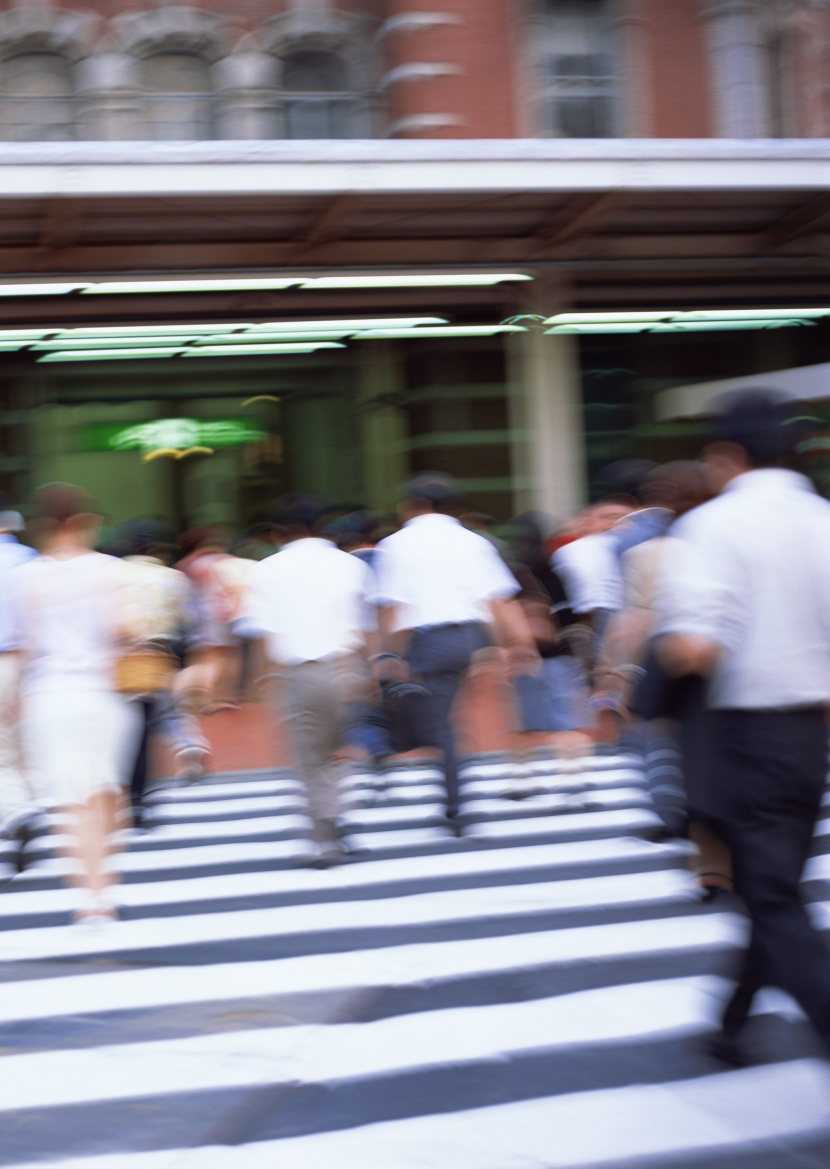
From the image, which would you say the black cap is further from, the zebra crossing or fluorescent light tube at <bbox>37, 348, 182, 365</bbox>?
fluorescent light tube at <bbox>37, 348, 182, 365</bbox>

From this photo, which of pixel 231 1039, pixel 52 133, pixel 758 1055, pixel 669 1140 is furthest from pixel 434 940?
pixel 52 133

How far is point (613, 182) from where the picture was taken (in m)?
14.5

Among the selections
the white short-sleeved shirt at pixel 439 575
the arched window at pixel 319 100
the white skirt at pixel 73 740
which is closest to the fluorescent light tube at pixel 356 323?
the arched window at pixel 319 100

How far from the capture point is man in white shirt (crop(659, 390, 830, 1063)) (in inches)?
150

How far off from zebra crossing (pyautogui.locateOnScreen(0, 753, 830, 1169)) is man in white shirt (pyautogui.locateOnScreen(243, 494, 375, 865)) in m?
0.43

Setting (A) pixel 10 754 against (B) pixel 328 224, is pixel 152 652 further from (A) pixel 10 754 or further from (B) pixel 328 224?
(B) pixel 328 224

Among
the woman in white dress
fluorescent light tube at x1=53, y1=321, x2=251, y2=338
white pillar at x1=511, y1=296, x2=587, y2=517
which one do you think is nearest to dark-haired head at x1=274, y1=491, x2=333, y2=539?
the woman in white dress

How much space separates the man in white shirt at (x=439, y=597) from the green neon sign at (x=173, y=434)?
11.3m

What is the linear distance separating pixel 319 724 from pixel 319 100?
44.6 feet

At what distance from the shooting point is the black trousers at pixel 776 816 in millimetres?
3824

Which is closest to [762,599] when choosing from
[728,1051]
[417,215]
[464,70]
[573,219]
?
[728,1051]

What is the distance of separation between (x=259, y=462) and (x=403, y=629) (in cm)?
1143

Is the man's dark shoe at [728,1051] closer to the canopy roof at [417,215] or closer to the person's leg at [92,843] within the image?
the person's leg at [92,843]

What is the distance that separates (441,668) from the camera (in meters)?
8.14
